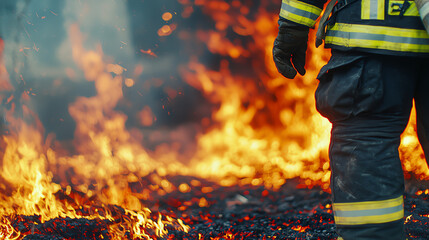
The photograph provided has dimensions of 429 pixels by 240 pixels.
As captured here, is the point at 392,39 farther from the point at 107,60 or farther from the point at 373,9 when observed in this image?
the point at 107,60

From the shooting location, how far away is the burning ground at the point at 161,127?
281cm

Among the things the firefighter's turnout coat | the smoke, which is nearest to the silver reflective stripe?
the firefighter's turnout coat

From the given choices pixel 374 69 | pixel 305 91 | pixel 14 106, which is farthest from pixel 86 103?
pixel 374 69

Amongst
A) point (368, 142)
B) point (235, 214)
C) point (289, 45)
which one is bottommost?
point (235, 214)

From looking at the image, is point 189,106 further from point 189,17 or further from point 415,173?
point 415,173

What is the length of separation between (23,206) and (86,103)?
1837mm

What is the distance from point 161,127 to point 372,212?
385 centimetres

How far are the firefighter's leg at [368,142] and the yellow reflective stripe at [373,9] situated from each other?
0.53ft

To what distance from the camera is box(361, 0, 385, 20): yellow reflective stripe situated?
140 centimetres

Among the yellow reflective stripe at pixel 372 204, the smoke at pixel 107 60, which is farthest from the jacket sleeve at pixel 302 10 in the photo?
the smoke at pixel 107 60

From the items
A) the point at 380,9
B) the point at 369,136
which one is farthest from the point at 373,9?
the point at 369,136

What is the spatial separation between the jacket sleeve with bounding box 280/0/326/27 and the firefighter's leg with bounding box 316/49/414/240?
0.24 m

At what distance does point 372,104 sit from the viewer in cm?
136

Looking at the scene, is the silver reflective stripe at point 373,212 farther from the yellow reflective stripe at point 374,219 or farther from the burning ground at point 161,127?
the burning ground at point 161,127
